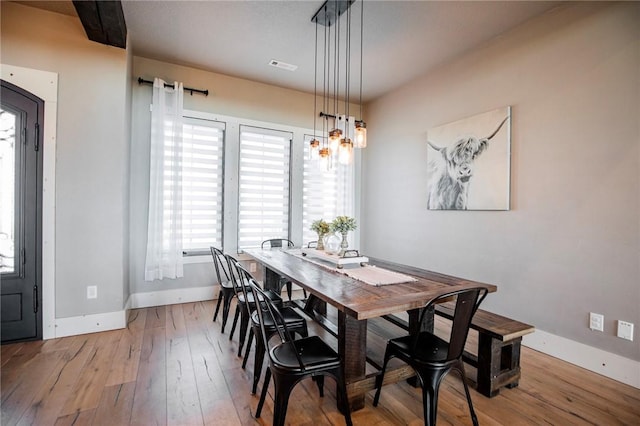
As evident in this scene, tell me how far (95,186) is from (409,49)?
3513 mm

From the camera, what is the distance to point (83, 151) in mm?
2877

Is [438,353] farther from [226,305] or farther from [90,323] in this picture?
[90,323]

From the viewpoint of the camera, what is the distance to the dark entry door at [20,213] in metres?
2.62

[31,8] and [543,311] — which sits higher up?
[31,8]

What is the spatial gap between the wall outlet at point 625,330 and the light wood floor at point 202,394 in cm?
35

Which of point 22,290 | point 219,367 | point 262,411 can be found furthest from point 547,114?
point 22,290

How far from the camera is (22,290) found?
106 inches

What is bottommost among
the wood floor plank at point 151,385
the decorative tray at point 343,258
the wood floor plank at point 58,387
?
the wood floor plank at point 58,387

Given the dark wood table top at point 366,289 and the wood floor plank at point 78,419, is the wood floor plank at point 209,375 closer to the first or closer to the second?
the wood floor plank at point 78,419

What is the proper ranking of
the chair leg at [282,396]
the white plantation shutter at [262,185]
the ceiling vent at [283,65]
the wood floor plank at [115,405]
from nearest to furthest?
the chair leg at [282,396] → the wood floor plank at [115,405] → the ceiling vent at [283,65] → the white plantation shutter at [262,185]

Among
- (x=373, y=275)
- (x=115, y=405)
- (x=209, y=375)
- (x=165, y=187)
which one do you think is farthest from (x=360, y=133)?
(x=115, y=405)

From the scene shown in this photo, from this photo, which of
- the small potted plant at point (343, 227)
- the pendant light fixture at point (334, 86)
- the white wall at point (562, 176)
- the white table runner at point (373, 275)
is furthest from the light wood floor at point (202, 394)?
the pendant light fixture at point (334, 86)

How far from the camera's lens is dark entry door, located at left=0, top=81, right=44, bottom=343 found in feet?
8.60

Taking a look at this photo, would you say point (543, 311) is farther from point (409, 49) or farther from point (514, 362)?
point (409, 49)
